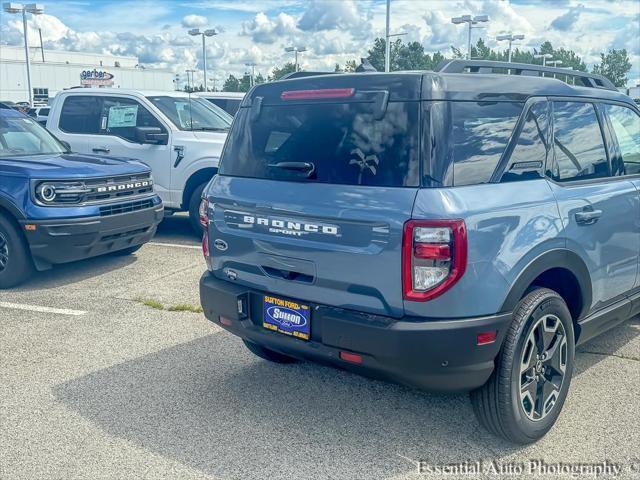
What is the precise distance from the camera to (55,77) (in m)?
67.2

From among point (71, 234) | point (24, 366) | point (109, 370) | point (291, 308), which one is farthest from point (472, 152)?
point (71, 234)

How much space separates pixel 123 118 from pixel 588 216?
7313 millimetres

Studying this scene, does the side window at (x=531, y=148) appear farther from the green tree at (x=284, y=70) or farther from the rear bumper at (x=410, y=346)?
the green tree at (x=284, y=70)

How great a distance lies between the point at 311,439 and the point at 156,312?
2684 millimetres

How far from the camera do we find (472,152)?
10.4 ft

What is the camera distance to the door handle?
3.64 m

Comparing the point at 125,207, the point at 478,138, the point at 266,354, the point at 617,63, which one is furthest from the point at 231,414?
the point at 617,63

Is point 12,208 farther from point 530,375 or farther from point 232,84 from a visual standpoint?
point 232,84

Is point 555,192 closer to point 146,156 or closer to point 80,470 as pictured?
point 80,470

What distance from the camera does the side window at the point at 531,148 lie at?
3.37 meters

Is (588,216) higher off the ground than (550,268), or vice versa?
(588,216)

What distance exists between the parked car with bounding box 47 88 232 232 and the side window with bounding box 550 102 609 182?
566 cm

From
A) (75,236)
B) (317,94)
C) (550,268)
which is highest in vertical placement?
(317,94)

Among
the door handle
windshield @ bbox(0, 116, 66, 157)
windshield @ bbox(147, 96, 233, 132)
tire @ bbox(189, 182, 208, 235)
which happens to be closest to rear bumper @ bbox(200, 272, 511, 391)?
the door handle
